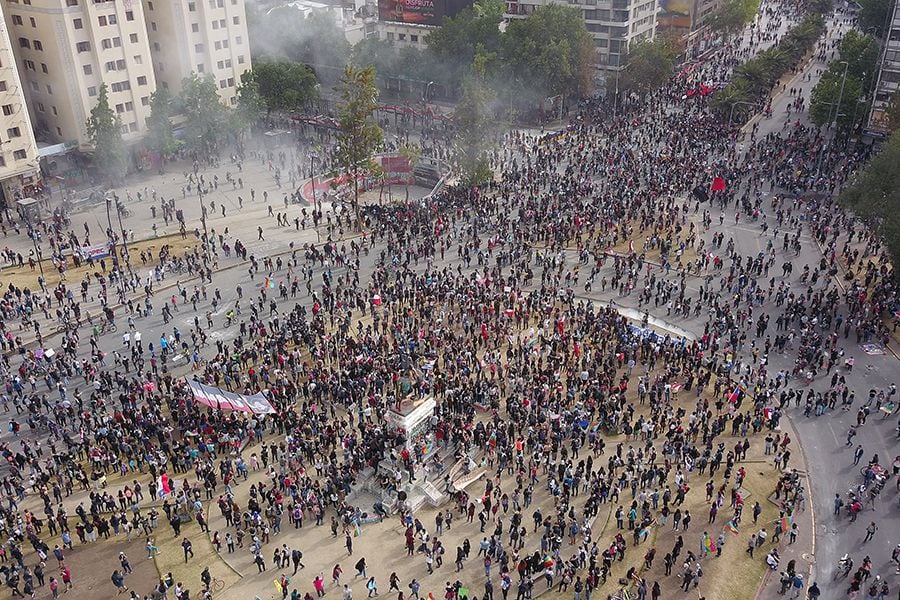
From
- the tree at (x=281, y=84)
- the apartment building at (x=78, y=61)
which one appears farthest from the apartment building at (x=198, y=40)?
the apartment building at (x=78, y=61)

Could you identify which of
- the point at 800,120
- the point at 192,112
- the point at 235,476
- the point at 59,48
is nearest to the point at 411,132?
the point at 192,112

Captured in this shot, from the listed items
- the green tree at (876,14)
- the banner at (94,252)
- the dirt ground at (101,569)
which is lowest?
the dirt ground at (101,569)

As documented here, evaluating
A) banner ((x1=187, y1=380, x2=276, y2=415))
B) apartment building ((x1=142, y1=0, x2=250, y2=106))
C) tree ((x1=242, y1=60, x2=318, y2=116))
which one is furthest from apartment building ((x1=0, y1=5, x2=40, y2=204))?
banner ((x1=187, y1=380, x2=276, y2=415))

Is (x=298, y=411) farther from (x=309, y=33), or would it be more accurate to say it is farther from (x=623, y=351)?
(x=309, y=33)

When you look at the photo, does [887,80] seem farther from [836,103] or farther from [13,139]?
[13,139]

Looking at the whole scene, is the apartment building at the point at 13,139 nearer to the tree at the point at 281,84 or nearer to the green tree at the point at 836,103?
the tree at the point at 281,84

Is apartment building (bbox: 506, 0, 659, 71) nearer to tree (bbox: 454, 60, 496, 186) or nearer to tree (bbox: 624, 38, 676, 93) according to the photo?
tree (bbox: 624, 38, 676, 93)
